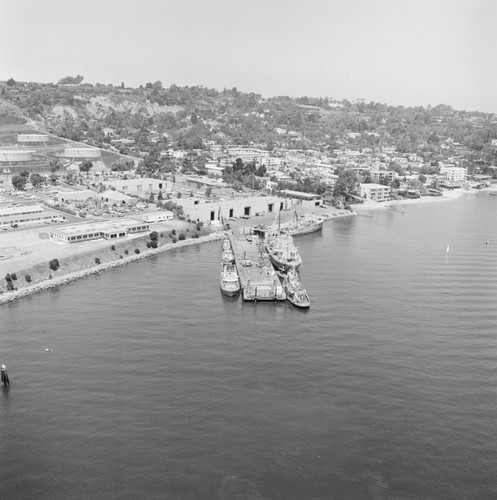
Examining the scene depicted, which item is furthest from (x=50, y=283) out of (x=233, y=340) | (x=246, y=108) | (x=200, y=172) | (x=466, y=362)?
(x=246, y=108)

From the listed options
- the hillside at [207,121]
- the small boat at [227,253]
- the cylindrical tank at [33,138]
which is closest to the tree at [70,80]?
the hillside at [207,121]

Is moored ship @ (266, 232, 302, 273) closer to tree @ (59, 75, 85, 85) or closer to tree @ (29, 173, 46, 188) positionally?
tree @ (29, 173, 46, 188)

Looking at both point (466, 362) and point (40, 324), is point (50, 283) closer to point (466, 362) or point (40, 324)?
point (40, 324)

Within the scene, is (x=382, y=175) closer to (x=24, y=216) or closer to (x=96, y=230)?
(x=96, y=230)

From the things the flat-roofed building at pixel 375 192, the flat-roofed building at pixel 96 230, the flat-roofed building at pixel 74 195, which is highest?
the flat-roofed building at pixel 375 192

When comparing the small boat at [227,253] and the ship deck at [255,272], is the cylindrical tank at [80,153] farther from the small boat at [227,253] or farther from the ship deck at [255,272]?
the small boat at [227,253]

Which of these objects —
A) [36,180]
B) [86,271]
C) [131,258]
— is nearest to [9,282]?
[86,271]

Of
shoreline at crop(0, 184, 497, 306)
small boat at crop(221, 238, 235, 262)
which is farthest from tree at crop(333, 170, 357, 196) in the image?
small boat at crop(221, 238, 235, 262)
